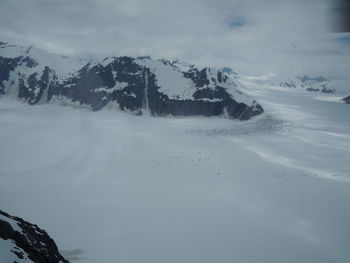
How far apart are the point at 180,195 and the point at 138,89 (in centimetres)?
7953

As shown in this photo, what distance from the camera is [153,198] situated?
30.8 meters

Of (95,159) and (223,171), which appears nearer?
(223,171)

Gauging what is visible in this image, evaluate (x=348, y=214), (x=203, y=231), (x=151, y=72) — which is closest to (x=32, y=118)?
(x=151, y=72)

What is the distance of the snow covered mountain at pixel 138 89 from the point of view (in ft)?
322

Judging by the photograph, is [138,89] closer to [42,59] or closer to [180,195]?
[42,59]

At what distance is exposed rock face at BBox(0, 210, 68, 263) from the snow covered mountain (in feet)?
265

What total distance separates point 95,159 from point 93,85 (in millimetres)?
76561

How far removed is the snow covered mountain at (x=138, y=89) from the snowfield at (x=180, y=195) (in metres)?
37.7

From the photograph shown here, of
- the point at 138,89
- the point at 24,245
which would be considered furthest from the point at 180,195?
the point at 138,89

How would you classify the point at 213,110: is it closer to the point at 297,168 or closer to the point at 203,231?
the point at 297,168

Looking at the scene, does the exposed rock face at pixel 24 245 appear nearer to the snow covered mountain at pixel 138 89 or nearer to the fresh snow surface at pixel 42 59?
the snow covered mountain at pixel 138 89

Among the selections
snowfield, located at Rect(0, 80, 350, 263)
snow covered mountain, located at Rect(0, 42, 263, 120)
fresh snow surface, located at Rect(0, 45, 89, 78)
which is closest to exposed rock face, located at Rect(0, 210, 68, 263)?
snowfield, located at Rect(0, 80, 350, 263)

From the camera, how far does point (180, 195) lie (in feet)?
104

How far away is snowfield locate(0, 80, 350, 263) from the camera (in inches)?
899
